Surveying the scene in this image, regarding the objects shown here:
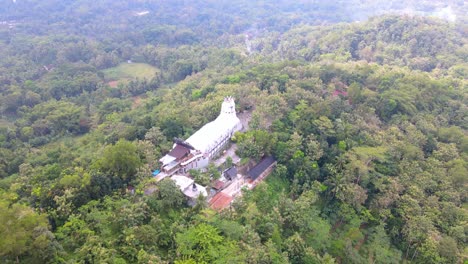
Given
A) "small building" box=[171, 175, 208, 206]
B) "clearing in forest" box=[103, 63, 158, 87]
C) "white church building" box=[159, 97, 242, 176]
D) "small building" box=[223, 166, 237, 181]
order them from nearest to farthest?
"small building" box=[171, 175, 208, 206] < "white church building" box=[159, 97, 242, 176] < "small building" box=[223, 166, 237, 181] < "clearing in forest" box=[103, 63, 158, 87]

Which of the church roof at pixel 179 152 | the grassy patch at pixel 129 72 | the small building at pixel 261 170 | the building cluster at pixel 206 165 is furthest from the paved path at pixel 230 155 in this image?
the grassy patch at pixel 129 72

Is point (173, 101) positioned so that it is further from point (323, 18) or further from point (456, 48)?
point (323, 18)

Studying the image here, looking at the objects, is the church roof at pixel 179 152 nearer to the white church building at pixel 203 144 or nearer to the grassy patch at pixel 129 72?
the white church building at pixel 203 144

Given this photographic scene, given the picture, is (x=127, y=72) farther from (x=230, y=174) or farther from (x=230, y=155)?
(x=230, y=174)

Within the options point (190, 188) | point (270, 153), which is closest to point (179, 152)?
point (190, 188)

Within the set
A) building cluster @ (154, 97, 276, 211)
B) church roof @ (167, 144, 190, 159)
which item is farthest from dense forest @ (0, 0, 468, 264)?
church roof @ (167, 144, 190, 159)

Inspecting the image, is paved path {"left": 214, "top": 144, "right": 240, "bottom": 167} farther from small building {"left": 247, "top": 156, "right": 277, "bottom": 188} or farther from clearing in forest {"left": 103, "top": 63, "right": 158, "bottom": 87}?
clearing in forest {"left": 103, "top": 63, "right": 158, "bottom": 87}
